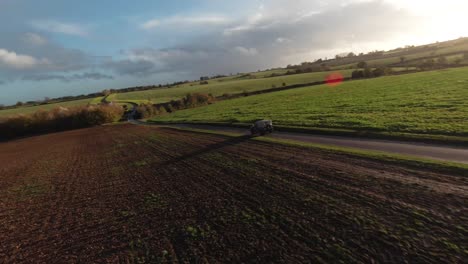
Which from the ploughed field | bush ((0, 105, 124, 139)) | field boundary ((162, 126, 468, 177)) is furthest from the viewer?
bush ((0, 105, 124, 139))

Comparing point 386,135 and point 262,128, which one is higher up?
point 262,128

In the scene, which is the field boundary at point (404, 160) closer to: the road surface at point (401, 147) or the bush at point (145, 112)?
the road surface at point (401, 147)

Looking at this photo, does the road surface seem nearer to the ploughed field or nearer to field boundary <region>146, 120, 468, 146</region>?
field boundary <region>146, 120, 468, 146</region>

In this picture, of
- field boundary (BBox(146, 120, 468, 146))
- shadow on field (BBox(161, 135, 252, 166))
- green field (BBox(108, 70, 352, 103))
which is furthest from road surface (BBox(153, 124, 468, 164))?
green field (BBox(108, 70, 352, 103))

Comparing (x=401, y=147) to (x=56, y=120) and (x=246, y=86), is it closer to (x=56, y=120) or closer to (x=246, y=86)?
(x=56, y=120)

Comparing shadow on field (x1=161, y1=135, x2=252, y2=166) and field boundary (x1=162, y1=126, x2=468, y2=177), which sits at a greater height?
field boundary (x1=162, y1=126, x2=468, y2=177)

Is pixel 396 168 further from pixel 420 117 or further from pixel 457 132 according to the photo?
pixel 420 117

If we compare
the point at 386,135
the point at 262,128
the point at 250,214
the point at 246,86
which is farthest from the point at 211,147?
the point at 246,86
